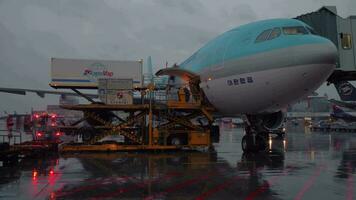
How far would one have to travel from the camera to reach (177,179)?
35.6 ft

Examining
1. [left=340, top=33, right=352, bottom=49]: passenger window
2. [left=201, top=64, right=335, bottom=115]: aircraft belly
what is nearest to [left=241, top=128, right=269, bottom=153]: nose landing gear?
[left=201, top=64, right=335, bottom=115]: aircraft belly

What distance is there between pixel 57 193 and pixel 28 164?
6.79 m

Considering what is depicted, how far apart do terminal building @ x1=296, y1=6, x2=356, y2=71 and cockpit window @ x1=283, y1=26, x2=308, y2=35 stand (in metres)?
9.87

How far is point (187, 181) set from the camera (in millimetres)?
10516

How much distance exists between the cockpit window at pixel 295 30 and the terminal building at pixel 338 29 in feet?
32.4

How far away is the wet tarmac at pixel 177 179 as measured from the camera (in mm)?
8711

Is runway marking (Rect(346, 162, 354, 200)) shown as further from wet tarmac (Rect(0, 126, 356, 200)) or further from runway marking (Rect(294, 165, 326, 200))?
runway marking (Rect(294, 165, 326, 200))

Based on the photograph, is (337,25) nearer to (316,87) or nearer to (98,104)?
(316,87)

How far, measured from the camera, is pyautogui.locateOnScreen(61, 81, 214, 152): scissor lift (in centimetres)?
1919

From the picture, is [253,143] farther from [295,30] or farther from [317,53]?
[317,53]

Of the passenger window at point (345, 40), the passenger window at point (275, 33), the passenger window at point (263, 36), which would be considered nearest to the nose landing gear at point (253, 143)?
the passenger window at point (263, 36)

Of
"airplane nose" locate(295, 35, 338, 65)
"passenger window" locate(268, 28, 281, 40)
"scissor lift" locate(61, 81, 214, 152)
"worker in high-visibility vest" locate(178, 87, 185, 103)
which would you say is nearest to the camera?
"airplane nose" locate(295, 35, 338, 65)

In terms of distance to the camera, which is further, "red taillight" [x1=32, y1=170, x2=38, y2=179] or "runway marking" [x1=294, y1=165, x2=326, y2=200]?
"red taillight" [x1=32, y1=170, x2=38, y2=179]

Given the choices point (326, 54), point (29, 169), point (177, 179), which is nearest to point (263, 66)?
point (326, 54)
